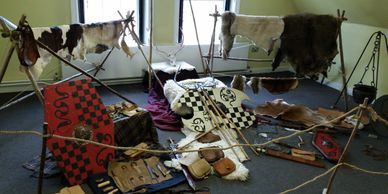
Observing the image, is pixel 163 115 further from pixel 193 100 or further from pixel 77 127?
pixel 77 127

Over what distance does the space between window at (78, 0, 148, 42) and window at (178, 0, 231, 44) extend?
1.92 feet

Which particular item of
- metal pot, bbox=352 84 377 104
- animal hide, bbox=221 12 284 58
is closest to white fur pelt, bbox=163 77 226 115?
animal hide, bbox=221 12 284 58

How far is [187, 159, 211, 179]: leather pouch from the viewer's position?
2.79m

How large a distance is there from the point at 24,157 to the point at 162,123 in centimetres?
139

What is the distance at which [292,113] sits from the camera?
158 inches

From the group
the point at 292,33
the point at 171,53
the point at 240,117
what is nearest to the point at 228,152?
the point at 240,117

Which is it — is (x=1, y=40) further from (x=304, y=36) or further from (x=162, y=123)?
(x=304, y=36)

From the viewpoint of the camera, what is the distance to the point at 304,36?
3.78m

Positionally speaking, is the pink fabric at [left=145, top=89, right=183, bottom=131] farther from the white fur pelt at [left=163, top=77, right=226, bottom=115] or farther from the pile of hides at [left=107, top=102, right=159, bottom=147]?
the pile of hides at [left=107, top=102, right=159, bottom=147]

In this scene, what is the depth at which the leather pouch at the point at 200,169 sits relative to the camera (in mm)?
2785

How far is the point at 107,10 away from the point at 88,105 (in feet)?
7.45

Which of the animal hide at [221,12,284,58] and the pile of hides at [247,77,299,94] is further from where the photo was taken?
the pile of hides at [247,77,299,94]

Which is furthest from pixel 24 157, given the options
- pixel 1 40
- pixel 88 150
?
pixel 1 40

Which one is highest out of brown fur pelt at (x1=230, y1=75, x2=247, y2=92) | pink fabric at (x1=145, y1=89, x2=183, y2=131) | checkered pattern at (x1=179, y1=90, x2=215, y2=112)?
brown fur pelt at (x1=230, y1=75, x2=247, y2=92)
